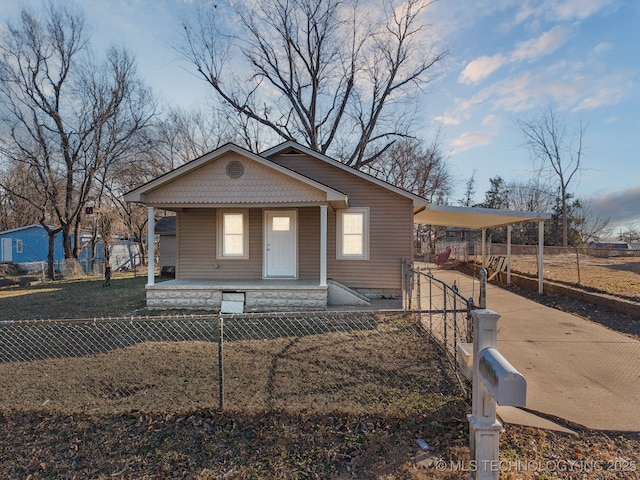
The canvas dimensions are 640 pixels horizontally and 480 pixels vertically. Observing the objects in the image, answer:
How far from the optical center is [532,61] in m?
11.3

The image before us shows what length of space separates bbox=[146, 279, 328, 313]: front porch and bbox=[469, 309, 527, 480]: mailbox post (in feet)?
20.2

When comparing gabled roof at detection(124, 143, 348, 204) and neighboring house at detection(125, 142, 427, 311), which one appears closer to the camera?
gabled roof at detection(124, 143, 348, 204)

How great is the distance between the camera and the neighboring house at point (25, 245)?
85.0 ft

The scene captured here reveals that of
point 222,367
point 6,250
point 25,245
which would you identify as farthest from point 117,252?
point 222,367

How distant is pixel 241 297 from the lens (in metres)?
8.57

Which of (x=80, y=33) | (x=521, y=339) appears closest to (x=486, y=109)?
(x=521, y=339)

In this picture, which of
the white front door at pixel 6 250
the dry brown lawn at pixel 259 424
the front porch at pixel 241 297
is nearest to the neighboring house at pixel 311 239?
the front porch at pixel 241 297

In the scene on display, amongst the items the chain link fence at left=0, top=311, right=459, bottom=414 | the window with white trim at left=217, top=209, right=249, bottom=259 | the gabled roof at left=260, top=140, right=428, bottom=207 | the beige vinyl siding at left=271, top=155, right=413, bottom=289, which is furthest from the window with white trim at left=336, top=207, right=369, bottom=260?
the chain link fence at left=0, top=311, right=459, bottom=414

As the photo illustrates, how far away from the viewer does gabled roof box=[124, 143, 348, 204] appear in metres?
8.41

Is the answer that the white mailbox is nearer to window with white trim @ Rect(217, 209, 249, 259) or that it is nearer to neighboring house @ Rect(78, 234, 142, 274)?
window with white trim @ Rect(217, 209, 249, 259)

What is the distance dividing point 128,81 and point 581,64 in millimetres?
22906

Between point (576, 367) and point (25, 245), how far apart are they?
1370 inches

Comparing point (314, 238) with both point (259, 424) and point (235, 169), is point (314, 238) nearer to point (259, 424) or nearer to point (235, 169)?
point (235, 169)

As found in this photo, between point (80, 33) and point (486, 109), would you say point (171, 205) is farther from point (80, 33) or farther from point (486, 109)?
point (80, 33)
